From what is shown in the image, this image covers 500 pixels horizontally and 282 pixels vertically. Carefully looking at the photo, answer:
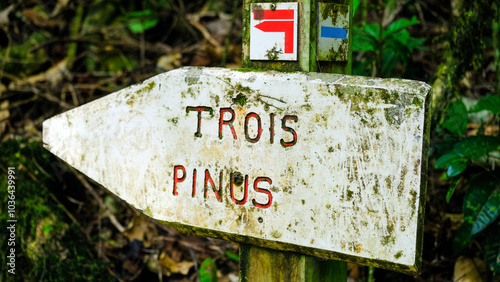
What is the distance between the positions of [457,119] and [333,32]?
2.86 ft

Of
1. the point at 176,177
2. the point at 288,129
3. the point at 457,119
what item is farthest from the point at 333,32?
the point at 457,119

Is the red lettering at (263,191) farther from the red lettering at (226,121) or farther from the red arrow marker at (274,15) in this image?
the red arrow marker at (274,15)

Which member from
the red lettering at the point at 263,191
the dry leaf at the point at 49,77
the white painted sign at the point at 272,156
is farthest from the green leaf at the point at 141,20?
the red lettering at the point at 263,191

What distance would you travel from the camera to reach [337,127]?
121cm

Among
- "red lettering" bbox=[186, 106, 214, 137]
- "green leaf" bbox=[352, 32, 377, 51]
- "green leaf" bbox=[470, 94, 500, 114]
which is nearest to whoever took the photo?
"red lettering" bbox=[186, 106, 214, 137]

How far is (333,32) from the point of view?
138 cm

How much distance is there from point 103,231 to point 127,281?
1.64 feet

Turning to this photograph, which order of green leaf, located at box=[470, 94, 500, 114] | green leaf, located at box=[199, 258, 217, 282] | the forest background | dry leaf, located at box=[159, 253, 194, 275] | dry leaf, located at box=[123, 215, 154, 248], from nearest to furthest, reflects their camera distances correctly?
1. green leaf, located at box=[470, 94, 500, 114]
2. the forest background
3. green leaf, located at box=[199, 258, 217, 282]
4. dry leaf, located at box=[159, 253, 194, 275]
5. dry leaf, located at box=[123, 215, 154, 248]

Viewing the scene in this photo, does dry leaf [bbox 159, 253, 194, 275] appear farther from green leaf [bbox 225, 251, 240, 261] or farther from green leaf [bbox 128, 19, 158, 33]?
green leaf [bbox 128, 19, 158, 33]

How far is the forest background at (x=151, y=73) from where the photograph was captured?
2051mm

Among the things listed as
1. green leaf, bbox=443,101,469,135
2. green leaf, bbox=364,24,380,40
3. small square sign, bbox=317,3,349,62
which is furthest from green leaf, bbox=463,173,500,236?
small square sign, bbox=317,3,349,62

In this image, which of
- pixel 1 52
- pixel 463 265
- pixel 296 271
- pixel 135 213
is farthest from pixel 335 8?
pixel 1 52

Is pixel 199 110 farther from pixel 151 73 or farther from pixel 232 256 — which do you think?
pixel 151 73

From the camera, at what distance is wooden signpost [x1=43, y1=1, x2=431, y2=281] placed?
1154mm
